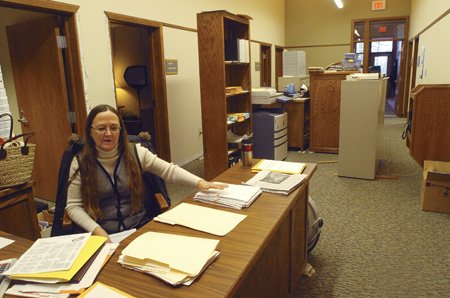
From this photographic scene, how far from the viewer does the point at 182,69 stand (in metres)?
4.92

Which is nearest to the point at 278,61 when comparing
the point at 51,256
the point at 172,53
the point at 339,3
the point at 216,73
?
the point at 339,3

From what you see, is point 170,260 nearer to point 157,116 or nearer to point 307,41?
point 157,116

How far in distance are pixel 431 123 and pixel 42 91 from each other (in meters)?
3.98

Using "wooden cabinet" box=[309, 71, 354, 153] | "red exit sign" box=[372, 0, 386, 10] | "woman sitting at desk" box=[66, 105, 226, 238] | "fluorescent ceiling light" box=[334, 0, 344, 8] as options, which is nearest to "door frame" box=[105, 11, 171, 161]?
"wooden cabinet" box=[309, 71, 354, 153]

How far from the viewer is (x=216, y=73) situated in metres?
3.81

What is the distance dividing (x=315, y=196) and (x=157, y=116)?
87.7 inches

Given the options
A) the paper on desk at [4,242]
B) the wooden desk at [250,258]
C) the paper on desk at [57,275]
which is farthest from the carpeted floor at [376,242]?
the paper on desk at [4,242]

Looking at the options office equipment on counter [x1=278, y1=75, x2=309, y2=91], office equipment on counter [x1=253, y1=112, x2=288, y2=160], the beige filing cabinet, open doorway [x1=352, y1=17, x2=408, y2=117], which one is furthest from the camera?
open doorway [x1=352, y1=17, x2=408, y2=117]

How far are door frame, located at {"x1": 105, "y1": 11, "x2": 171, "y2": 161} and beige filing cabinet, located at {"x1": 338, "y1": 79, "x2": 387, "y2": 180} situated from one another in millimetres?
2209

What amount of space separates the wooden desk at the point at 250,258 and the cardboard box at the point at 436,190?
5.14 ft

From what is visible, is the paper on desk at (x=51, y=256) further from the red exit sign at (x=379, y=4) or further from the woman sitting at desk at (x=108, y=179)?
the red exit sign at (x=379, y=4)

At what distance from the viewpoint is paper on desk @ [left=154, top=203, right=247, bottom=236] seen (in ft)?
4.69

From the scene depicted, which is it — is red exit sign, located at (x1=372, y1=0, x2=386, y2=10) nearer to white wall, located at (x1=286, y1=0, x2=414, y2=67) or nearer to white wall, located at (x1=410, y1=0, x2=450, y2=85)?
white wall, located at (x1=286, y1=0, x2=414, y2=67)

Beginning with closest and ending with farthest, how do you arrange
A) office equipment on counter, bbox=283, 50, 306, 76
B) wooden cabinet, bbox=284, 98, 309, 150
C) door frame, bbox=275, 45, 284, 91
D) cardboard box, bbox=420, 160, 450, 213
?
cardboard box, bbox=420, 160, 450, 213
wooden cabinet, bbox=284, 98, 309, 150
office equipment on counter, bbox=283, 50, 306, 76
door frame, bbox=275, 45, 284, 91
